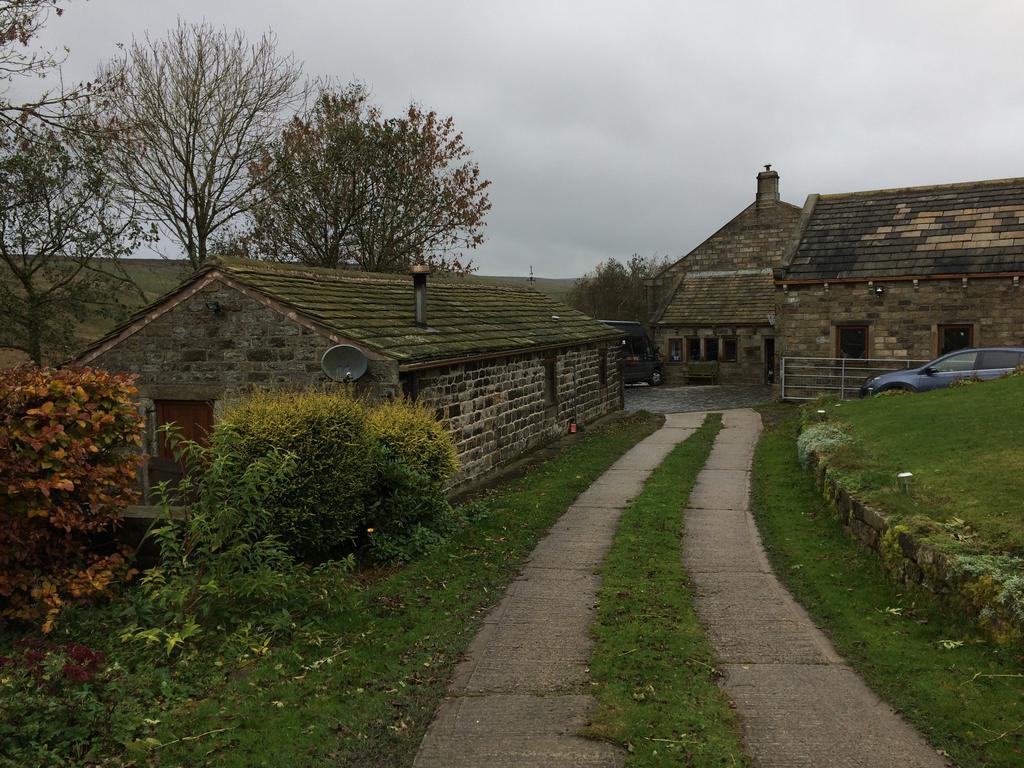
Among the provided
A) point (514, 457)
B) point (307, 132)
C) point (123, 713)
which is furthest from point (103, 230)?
point (123, 713)

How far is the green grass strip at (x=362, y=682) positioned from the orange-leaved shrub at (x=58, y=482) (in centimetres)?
243

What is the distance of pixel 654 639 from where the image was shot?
639cm

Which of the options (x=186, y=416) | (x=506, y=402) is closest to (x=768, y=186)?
(x=506, y=402)

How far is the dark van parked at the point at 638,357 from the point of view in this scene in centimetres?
3638

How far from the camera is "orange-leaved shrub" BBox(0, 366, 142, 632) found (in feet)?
22.2

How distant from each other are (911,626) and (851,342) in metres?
18.4

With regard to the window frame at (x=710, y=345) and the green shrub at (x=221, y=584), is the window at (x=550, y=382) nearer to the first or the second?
the green shrub at (x=221, y=584)

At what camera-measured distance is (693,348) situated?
3731 centimetres

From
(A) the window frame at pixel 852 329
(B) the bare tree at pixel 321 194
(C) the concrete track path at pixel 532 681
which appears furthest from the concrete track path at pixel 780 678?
(B) the bare tree at pixel 321 194

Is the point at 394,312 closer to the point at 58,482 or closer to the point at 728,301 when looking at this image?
the point at 58,482

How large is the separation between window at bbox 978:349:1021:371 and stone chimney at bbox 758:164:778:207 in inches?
928

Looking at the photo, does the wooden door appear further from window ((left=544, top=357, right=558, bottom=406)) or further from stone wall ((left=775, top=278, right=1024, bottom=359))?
stone wall ((left=775, top=278, right=1024, bottom=359))

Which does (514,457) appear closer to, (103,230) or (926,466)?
(926,466)

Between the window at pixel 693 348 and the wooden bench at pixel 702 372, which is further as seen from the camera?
the window at pixel 693 348
